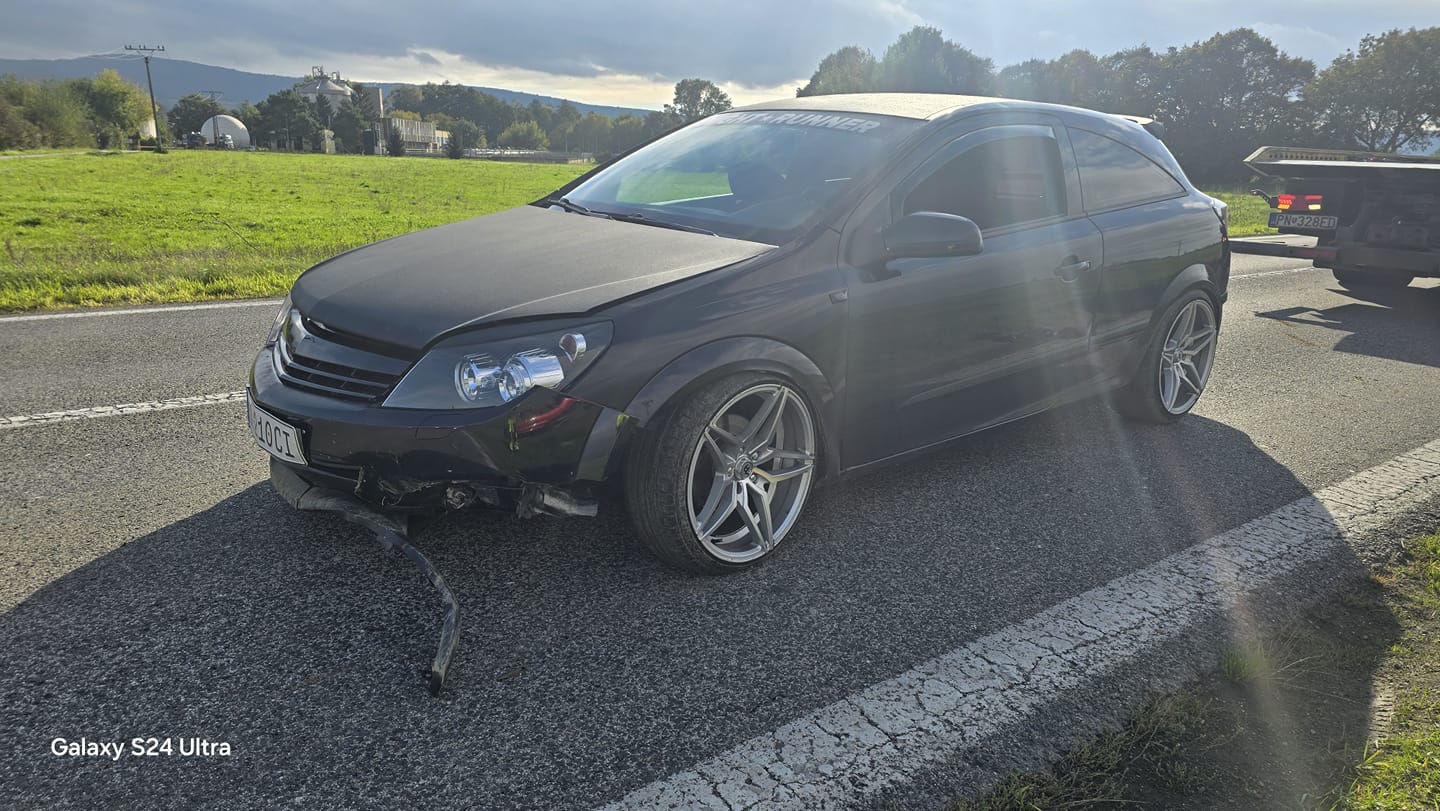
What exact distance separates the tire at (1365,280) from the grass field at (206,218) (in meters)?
6.17

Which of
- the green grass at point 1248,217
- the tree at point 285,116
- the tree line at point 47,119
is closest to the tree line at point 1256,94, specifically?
the green grass at point 1248,217

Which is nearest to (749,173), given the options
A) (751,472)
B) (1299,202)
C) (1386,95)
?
(751,472)

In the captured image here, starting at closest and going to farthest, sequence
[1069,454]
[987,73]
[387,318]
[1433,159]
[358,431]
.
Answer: [358,431], [387,318], [1069,454], [1433,159], [987,73]

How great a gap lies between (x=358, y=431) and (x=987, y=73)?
357ft

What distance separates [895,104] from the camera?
4074mm

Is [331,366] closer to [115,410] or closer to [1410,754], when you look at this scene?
[115,410]

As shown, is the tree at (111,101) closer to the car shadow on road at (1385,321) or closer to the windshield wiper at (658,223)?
the car shadow on road at (1385,321)

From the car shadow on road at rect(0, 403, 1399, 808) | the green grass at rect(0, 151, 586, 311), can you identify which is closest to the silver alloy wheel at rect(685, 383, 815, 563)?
the car shadow on road at rect(0, 403, 1399, 808)

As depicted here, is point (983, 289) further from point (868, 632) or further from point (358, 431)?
point (358, 431)

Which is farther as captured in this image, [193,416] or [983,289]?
[193,416]

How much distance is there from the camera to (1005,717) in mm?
2395

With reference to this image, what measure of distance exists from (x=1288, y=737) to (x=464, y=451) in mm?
2312

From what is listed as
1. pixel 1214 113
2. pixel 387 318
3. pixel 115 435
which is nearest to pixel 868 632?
pixel 387 318

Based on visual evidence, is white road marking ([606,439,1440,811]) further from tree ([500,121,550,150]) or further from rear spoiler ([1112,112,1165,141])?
tree ([500,121,550,150])
